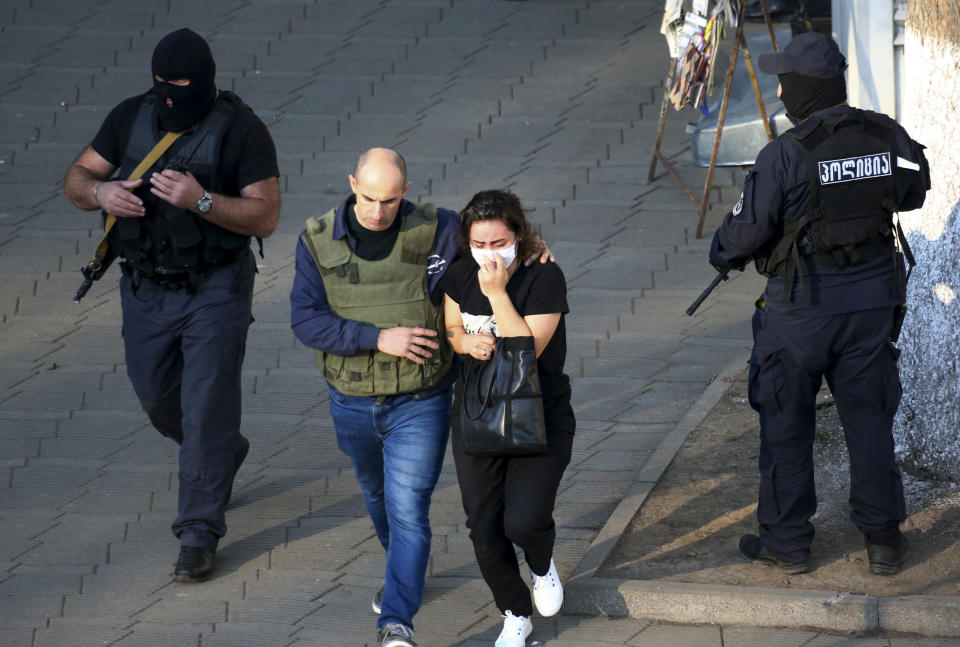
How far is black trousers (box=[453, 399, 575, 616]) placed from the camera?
4.55 metres

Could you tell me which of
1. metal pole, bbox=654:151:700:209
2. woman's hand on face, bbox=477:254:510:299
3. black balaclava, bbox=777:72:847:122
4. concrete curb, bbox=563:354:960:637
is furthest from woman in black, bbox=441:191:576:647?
metal pole, bbox=654:151:700:209

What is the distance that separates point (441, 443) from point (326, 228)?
88 centimetres

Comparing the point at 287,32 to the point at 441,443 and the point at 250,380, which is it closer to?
the point at 250,380

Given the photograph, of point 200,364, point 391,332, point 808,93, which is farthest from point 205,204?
point 808,93

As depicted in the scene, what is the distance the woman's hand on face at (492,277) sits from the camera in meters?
4.39

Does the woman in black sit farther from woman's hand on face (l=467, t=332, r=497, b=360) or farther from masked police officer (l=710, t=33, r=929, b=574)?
masked police officer (l=710, t=33, r=929, b=574)

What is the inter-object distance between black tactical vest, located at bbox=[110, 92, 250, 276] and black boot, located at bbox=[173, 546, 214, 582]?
1.14 m

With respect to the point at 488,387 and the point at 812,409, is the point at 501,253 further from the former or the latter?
the point at 812,409

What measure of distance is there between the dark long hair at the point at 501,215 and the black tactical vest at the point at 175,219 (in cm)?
125

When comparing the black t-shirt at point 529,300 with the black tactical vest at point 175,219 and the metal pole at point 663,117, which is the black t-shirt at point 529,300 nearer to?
the black tactical vest at point 175,219

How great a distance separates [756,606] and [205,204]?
2.61 meters

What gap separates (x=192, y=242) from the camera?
522 centimetres

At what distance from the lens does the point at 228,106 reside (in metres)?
5.39

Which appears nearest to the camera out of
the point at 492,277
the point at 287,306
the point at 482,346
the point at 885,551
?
the point at 492,277
